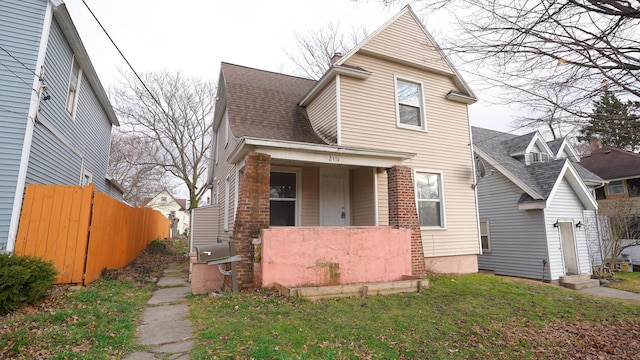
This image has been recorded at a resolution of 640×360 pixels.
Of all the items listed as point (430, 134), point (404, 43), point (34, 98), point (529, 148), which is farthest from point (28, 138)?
point (529, 148)

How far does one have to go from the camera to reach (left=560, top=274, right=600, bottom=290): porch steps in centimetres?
1160

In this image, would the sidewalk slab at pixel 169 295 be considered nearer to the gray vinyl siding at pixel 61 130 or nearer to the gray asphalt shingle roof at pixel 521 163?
the gray vinyl siding at pixel 61 130

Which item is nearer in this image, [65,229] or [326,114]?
[65,229]

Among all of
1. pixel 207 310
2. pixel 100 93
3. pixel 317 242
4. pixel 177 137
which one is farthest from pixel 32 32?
pixel 177 137

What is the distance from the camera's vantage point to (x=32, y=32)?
22.3ft

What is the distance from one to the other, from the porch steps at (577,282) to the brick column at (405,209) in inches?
295

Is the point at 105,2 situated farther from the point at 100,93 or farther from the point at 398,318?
the point at 398,318

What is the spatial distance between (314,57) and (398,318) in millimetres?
19066

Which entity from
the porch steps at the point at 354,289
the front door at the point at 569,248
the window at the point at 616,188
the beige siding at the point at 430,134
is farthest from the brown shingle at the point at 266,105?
the window at the point at 616,188

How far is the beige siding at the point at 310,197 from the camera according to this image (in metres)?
9.05

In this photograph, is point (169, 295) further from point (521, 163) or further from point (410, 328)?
point (521, 163)

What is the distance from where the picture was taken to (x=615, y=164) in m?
21.3

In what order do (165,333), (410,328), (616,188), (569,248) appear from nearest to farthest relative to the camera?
(165,333), (410,328), (569,248), (616,188)

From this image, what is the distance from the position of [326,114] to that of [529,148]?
37.1 ft
